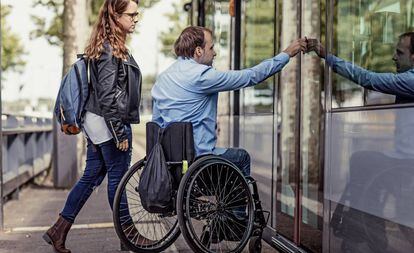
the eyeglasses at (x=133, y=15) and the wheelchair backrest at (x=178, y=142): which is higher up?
the eyeglasses at (x=133, y=15)

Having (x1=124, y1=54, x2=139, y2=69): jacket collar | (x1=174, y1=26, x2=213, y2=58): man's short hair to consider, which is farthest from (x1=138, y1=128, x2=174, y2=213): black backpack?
(x1=124, y1=54, x2=139, y2=69): jacket collar

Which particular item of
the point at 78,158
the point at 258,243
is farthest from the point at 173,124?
the point at 78,158

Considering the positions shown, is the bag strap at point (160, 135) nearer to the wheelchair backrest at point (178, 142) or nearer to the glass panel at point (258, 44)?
the wheelchair backrest at point (178, 142)

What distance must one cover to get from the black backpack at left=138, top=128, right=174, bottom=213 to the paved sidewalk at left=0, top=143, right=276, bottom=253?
117cm

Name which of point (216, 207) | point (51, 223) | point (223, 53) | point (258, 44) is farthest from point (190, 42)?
point (51, 223)

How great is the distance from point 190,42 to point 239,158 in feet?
2.46

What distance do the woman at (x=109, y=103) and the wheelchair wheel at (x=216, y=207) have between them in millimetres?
672

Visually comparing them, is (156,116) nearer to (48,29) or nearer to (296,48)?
(296,48)

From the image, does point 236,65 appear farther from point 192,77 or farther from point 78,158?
point 78,158

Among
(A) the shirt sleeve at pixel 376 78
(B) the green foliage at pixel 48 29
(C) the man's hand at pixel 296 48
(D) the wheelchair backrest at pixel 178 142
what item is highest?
(B) the green foliage at pixel 48 29

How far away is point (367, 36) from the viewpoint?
3.35 metres

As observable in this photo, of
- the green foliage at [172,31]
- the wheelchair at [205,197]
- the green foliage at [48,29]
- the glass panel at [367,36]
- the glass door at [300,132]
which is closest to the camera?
the glass panel at [367,36]

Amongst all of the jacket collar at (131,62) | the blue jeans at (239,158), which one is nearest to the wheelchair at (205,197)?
the blue jeans at (239,158)

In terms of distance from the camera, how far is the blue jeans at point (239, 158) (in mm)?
3912
